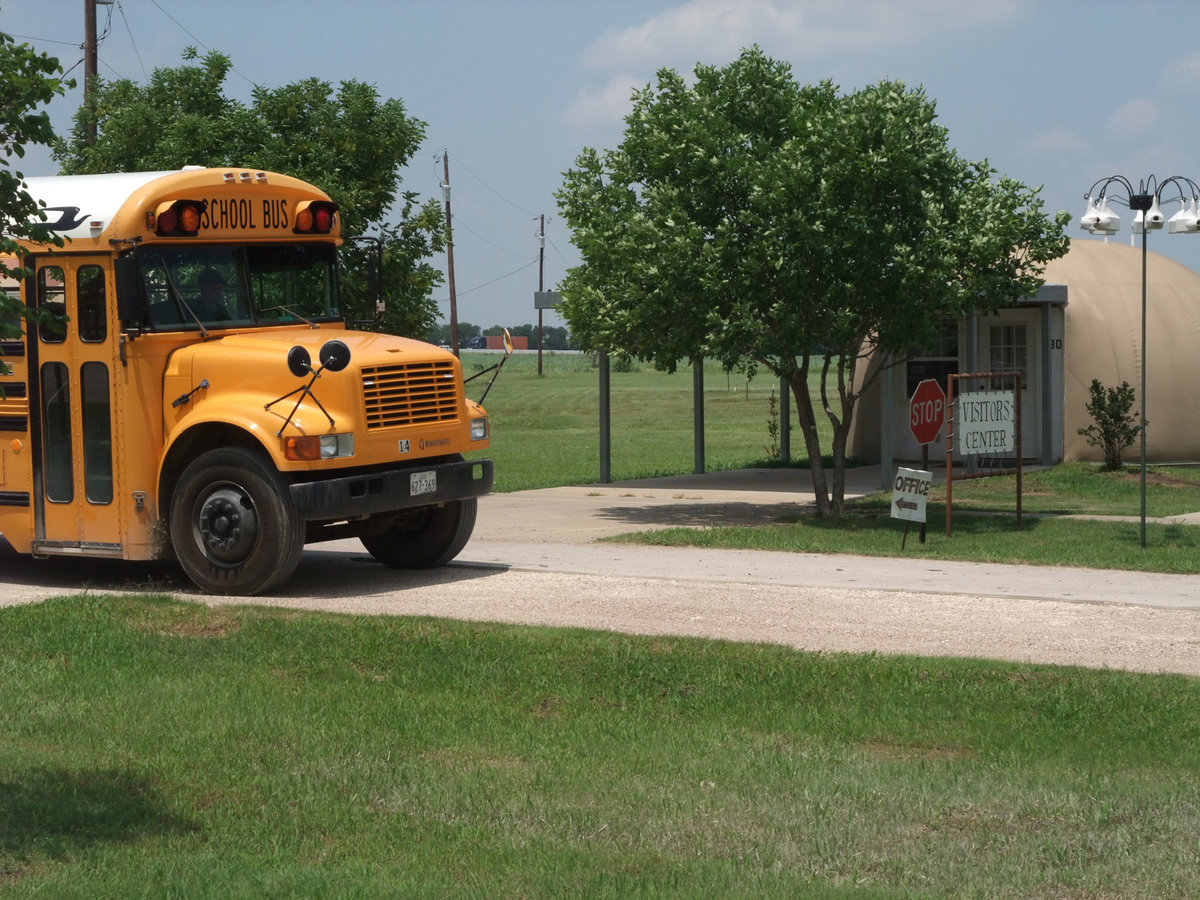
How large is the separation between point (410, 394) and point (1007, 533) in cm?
690

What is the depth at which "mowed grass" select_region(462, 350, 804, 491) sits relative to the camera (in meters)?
27.5

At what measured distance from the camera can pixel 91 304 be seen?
1122cm

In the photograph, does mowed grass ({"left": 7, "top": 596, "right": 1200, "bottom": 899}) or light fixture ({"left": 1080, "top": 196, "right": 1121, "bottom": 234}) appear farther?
light fixture ({"left": 1080, "top": 196, "right": 1121, "bottom": 234})

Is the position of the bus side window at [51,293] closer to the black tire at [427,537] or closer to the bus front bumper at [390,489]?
the bus front bumper at [390,489]

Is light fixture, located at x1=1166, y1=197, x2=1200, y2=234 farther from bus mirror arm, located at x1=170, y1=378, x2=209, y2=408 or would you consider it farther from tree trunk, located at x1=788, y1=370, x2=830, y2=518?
bus mirror arm, located at x1=170, y1=378, x2=209, y2=408

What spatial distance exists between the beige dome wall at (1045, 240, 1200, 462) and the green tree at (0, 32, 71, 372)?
66.8 ft

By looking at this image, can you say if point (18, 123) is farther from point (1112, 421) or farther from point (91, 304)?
point (1112, 421)

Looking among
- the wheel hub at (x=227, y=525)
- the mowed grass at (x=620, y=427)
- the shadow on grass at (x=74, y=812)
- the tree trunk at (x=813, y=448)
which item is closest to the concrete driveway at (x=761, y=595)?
the wheel hub at (x=227, y=525)

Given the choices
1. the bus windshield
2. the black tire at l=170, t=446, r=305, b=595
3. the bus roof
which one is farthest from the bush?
the black tire at l=170, t=446, r=305, b=595

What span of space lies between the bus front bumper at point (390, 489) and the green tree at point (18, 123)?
5164mm

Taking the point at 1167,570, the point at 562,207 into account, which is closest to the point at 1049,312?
the point at 562,207

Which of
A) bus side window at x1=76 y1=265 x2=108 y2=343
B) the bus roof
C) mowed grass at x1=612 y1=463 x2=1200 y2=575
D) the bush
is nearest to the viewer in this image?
the bus roof

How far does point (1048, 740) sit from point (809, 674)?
1.53m

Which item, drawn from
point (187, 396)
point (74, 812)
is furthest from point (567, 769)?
point (187, 396)
